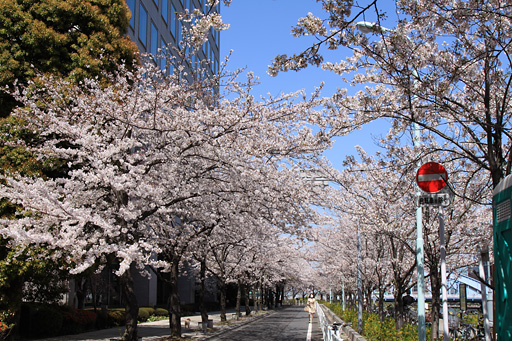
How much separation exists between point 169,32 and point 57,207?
27314 mm

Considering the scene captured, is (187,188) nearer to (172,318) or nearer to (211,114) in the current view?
(211,114)

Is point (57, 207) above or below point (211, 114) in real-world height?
below

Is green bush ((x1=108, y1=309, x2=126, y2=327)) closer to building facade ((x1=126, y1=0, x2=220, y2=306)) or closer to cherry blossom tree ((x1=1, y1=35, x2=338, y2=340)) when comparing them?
building facade ((x1=126, y1=0, x2=220, y2=306))

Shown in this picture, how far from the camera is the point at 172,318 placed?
745 inches

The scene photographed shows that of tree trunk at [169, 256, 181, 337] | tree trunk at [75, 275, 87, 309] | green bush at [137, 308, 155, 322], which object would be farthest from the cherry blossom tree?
green bush at [137, 308, 155, 322]

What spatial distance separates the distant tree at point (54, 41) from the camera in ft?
49.1

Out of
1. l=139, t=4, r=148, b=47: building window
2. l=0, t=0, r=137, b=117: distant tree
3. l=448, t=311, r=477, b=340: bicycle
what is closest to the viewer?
l=0, t=0, r=137, b=117: distant tree

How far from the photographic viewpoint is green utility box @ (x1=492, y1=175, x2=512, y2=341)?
4.98m

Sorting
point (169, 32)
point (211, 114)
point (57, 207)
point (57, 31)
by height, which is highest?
point (169, 32)

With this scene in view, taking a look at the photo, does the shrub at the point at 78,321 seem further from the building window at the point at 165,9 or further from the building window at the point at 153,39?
the building window at the point at 165,9

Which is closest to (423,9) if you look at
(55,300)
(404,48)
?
(404,48)

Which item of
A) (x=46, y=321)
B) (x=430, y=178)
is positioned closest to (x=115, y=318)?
(x=46, y=321)

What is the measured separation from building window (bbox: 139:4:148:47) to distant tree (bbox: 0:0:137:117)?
43.7 ft

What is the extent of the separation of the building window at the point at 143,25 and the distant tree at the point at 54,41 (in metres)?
13.3
